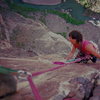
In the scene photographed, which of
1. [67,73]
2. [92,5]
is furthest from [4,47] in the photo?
[92,5]

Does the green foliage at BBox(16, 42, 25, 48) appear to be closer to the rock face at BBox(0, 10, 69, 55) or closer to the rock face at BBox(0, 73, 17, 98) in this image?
the rock face at BBox(0, 10, 69, 55)

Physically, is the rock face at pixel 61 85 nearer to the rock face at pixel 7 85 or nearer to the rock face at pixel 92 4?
the rock face at pixel 7 85

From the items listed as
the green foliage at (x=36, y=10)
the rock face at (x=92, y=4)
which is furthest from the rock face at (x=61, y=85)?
the rock face at (x=92, y=4)

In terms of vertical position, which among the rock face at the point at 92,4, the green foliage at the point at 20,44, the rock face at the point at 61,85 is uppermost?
the rock face at the point at 61,85

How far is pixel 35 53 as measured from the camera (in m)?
8.73

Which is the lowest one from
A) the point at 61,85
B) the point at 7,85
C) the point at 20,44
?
the point at 20,44

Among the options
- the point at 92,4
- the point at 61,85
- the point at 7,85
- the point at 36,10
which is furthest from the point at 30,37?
the point at 7,85

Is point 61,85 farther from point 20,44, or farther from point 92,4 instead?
point 92,4

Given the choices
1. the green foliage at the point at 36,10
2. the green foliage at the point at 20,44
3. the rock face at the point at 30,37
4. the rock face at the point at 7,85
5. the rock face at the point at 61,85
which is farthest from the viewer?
the green foliage at the point at 36,10

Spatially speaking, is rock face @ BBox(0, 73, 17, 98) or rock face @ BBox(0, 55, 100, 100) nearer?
rock face @ BBox(0, 73, 17, 98)

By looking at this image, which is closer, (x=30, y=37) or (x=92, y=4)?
(x=30, y=37)

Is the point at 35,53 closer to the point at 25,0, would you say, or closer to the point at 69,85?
the point at 25,0

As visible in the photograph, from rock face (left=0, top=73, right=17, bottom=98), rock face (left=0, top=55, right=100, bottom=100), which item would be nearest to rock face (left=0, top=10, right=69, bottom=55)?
rock face (left=0, top=55, right=100, bottom=100)

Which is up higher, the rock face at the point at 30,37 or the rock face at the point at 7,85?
the rock face at the point at 7,85
